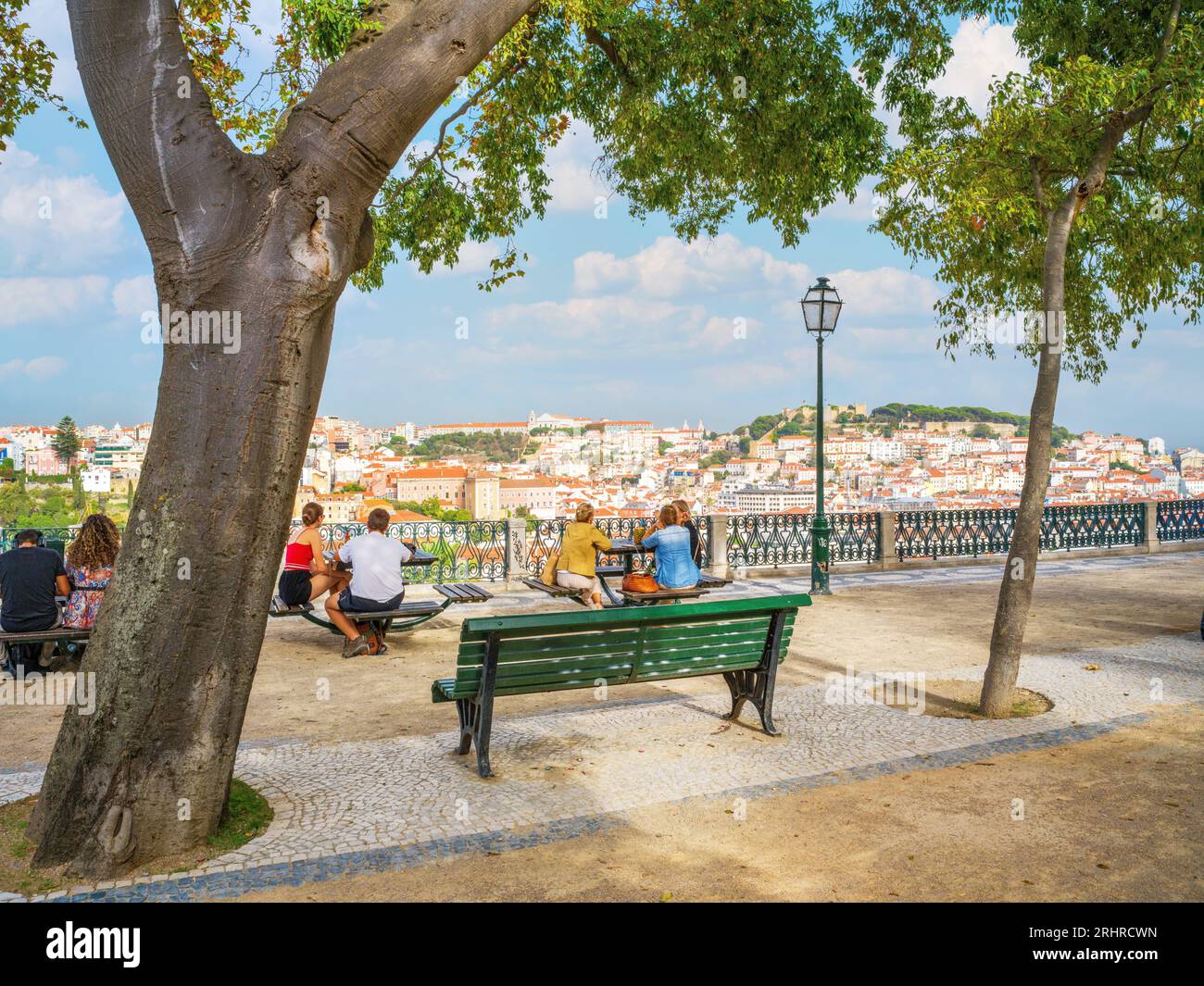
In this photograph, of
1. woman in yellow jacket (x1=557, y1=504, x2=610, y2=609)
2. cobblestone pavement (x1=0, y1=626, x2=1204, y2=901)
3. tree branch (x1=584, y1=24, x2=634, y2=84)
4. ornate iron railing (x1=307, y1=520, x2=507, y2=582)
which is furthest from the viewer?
ornate iron railing (x1=307, y1=520, x2=507, y2=582)

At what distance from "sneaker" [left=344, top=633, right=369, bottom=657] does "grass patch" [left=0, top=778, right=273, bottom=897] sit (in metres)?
3.88

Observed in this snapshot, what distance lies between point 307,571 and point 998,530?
14101 millimetres

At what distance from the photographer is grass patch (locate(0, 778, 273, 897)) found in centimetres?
384

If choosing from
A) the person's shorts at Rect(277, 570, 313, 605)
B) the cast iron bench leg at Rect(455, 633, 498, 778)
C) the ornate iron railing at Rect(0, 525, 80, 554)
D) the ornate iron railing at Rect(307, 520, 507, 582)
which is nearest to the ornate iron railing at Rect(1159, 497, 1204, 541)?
the ornate iron railing at Rect(307, 520, 507, 582)

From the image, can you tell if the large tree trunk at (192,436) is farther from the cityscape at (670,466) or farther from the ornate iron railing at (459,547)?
the ornate iron railing at (459,547)

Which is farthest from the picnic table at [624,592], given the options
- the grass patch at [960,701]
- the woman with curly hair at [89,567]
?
the woman with curly hair at [89,567]

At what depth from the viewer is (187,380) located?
13.3ft

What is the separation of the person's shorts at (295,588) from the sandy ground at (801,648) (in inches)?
19.5

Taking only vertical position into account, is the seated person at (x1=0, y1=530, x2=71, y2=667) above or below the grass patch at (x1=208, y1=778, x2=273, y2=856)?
above

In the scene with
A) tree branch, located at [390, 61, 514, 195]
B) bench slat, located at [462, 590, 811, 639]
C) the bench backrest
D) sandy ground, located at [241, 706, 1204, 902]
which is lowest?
sandy ground, located at [241, 706, 1204, 902]

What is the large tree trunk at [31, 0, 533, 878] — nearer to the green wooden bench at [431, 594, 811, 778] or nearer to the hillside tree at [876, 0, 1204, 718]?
the green wooden bench at [431, 594, 811, 778]

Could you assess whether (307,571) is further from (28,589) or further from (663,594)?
(663,594)

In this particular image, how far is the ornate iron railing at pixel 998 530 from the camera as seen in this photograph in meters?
17.2
